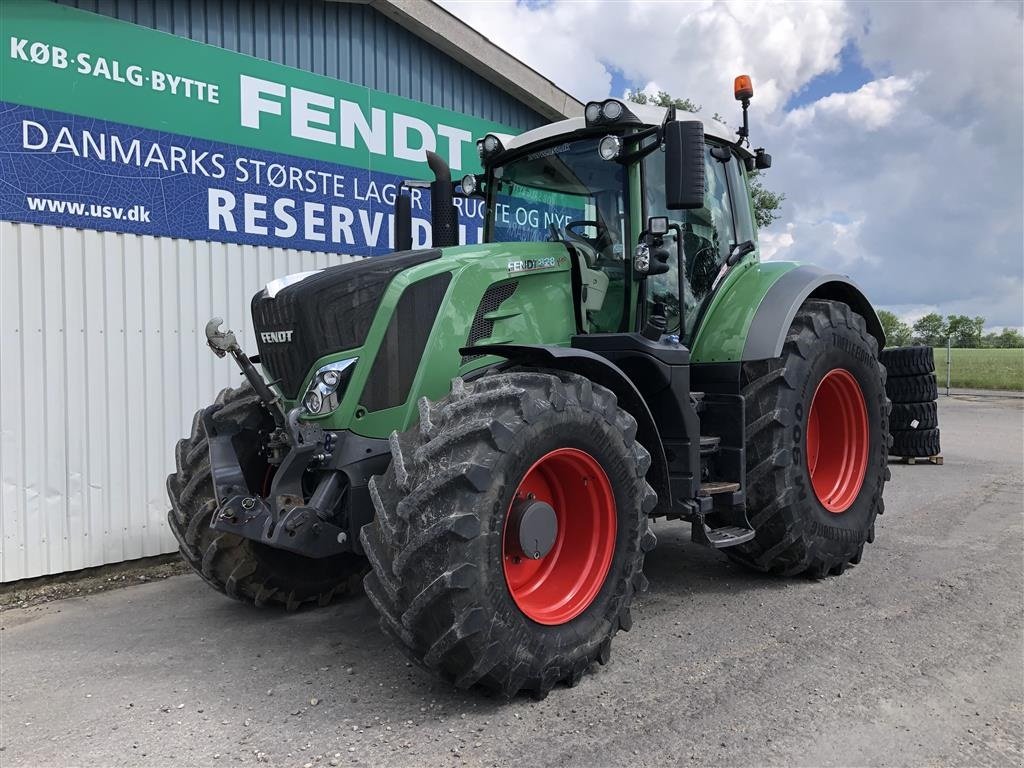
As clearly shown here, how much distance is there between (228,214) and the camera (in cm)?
635

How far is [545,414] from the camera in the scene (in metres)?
3.34

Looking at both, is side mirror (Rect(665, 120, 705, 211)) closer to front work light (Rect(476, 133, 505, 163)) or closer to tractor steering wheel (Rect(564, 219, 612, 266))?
tractor steering wheel (Rect(564, 219, 612, 266))

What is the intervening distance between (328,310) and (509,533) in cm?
133

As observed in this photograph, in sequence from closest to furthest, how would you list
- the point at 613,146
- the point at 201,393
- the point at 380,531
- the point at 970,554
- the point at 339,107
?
1. the point at 380,531
2. the point at 613,146
3. the point at 970,554
4. the point at 201,393
5. the point at 339,107

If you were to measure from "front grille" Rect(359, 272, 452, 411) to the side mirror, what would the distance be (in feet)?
4.25

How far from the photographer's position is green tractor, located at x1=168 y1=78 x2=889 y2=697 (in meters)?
3.14

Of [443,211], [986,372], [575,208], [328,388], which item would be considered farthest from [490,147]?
[986,372]

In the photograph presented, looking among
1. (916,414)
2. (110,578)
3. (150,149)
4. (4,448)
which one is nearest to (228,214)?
(150,149)

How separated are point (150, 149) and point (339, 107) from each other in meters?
1.80

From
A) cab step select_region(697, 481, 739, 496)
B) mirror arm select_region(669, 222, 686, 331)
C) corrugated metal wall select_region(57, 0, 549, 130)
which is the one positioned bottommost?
cab step select_region(697, 481, 739, 496)

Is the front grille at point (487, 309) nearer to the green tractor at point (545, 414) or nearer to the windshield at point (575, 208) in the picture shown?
the green tractor at point (545, 414)

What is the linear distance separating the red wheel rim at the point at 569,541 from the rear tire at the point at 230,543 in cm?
149

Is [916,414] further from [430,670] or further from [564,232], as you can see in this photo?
[430,670]

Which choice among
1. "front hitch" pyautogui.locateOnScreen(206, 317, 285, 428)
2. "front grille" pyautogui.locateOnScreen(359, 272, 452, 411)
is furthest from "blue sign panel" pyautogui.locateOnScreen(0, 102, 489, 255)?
"front grille" pyautogui.locateOnScreen(359, 272, 452, 411)
